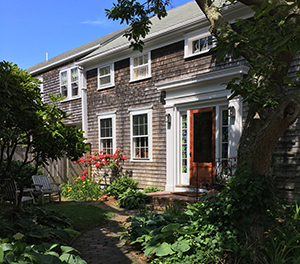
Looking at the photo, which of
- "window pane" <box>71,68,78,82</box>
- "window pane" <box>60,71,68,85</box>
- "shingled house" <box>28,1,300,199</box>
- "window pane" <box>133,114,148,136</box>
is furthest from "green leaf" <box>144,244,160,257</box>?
"window pane" <box>60,71,68,85</box>

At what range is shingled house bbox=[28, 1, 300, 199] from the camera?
25.7 ft

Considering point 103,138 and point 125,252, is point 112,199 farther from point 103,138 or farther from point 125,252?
point 125,252

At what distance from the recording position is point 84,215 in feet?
22.5

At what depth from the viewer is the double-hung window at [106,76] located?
37.1ft

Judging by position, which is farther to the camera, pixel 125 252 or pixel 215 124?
pixel 215 124

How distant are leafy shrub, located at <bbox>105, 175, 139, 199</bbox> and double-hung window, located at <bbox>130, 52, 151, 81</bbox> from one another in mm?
3702

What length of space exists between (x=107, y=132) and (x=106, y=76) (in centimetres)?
233

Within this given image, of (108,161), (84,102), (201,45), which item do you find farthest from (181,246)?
(84,102)

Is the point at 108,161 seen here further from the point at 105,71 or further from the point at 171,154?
the point at 105,71

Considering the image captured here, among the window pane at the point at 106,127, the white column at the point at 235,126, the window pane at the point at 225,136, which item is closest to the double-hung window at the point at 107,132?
the window pane at the point at 106,127

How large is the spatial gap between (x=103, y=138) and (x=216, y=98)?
548 cm

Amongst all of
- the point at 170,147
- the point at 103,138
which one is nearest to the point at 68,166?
the point at 103,138

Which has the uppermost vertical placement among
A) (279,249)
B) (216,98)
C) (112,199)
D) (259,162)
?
(216,98)

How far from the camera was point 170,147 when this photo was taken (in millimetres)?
8961
